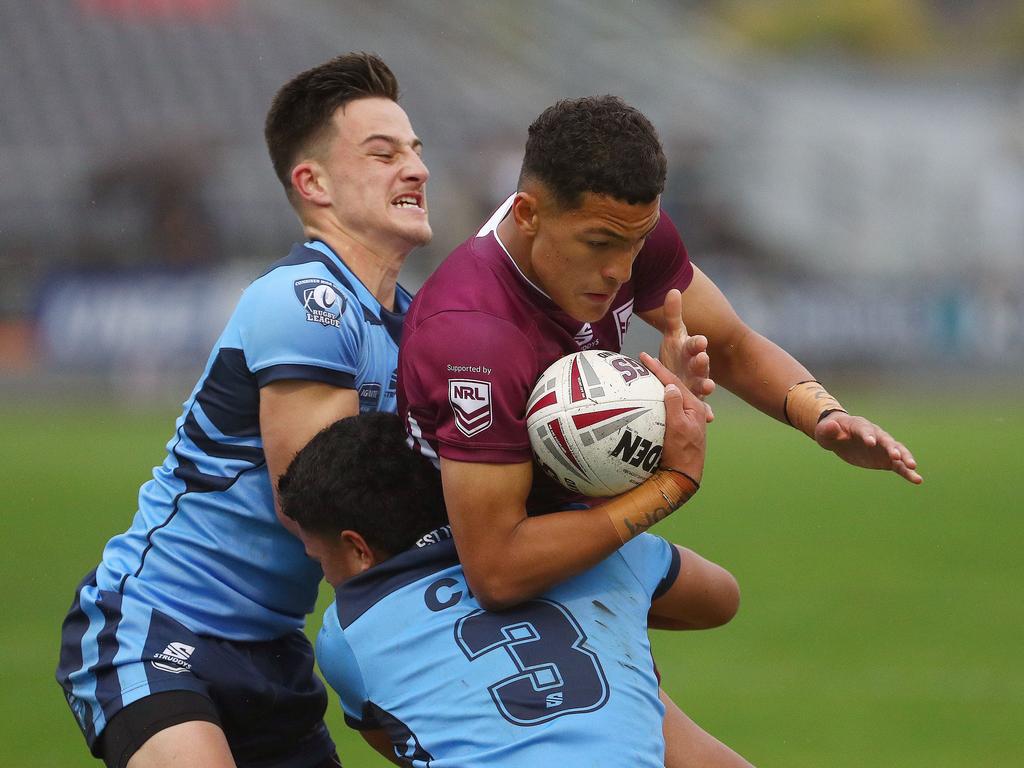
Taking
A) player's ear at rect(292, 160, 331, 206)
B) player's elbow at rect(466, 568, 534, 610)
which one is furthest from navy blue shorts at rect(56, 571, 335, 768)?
player's ear at rect(292, 160, 331, 206)

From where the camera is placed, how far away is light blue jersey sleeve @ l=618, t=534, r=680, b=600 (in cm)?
409

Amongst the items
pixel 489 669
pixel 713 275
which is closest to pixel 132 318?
pixel 713 275

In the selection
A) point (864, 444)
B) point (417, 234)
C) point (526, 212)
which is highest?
point (526, 212)

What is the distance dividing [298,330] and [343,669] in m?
0.99

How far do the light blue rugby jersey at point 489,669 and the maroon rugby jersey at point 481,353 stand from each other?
1.15 feet

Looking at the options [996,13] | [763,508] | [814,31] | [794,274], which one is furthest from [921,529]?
[996,13]

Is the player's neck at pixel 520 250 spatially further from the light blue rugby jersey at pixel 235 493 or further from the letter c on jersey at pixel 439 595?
the letter c on jersey at pixel 439 595

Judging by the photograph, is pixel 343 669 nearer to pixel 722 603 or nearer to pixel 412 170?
pixel 722 603

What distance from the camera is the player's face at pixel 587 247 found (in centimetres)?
369

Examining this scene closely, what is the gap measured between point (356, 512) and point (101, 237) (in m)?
21.6

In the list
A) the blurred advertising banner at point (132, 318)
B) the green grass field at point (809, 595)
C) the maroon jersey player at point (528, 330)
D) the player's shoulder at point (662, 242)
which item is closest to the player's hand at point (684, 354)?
the maroon jersey player at point (528, 330)

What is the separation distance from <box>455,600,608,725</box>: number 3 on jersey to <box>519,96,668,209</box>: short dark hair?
109 centimetres

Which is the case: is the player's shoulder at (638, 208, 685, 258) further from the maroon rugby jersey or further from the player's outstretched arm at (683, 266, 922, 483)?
the maroon rugby jersey

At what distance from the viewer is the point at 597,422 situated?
3.62 m
